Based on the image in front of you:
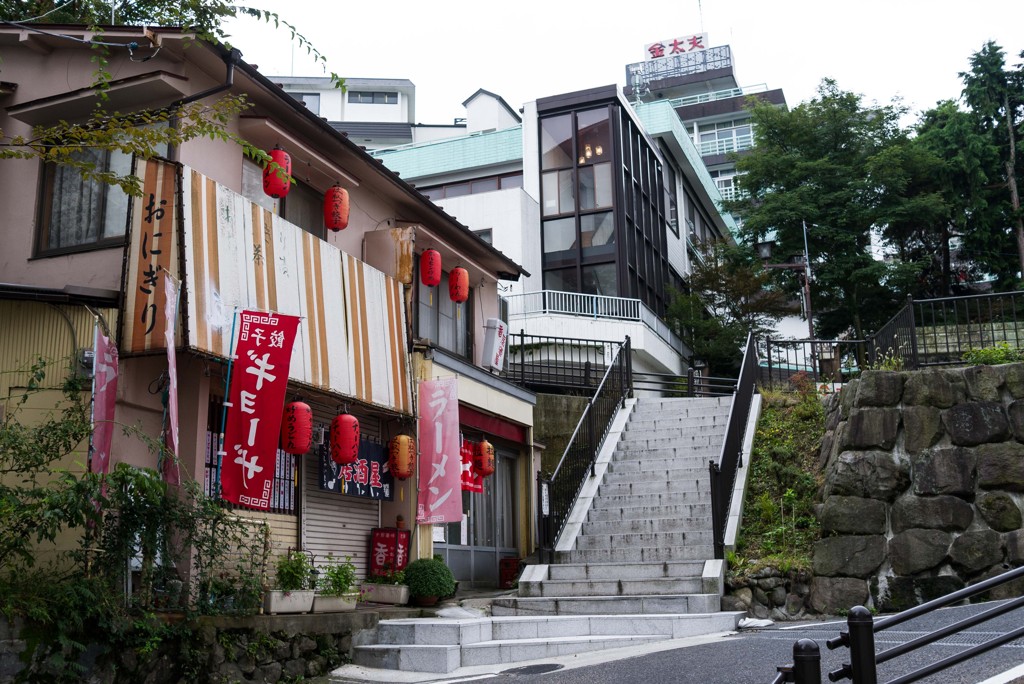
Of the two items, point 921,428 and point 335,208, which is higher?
point 335,208

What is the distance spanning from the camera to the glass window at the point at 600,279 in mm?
32031

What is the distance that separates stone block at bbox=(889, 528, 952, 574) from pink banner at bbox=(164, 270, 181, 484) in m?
9.59

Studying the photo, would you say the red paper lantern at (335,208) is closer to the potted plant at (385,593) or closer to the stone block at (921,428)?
the potted plant at (385,593)

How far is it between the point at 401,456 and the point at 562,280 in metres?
19.8

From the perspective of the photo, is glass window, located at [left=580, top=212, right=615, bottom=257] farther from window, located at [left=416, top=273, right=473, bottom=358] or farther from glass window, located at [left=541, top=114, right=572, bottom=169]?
window, located at [left=416, top=273, right=473, bottom=358]

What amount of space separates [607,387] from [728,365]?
14566mm

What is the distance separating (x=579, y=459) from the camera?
16594mm

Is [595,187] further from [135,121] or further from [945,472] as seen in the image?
[135,121]

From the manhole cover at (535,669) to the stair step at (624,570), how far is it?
3600 mm

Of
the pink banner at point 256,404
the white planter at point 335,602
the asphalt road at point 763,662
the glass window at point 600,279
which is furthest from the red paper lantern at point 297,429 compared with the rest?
the glass window at point 600,279

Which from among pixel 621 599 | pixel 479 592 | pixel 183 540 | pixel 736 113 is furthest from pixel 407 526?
pixel 736 113

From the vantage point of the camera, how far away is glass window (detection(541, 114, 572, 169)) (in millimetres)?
33656

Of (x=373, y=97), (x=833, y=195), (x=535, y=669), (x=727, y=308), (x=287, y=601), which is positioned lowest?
(x=535, y=669)

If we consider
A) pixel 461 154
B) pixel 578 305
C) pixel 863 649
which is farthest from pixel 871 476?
pixel 461 154
